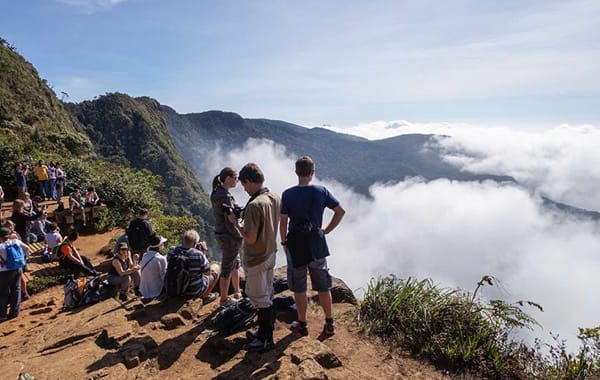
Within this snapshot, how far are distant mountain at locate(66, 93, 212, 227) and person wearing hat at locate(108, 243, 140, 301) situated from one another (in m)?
61.5

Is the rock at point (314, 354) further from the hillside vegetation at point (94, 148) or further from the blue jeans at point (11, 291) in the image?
the hillside vegetation at point (94, 148)

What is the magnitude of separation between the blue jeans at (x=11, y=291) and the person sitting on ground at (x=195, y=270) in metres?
3.47

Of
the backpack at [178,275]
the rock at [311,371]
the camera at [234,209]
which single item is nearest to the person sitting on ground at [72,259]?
the backpack at [178,275]

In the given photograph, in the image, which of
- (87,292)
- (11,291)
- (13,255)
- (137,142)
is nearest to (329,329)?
(87,292)

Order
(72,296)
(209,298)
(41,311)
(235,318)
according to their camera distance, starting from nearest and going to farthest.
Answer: (235,318)
(209,298)
(72,296)
(41,311)

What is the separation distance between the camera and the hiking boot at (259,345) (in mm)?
3916

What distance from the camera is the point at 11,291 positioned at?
22.6 feet

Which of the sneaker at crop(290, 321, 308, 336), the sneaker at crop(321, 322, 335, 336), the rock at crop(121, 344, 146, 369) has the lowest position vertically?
the rock at crop(121, 344, 146, 369)

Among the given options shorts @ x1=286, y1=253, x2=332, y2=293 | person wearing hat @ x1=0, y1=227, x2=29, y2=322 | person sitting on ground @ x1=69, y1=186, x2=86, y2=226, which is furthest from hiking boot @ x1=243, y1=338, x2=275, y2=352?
person sitting on ground @ x1=69, y1=186, x2=86, y2=226

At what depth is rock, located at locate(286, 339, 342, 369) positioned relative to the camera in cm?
381

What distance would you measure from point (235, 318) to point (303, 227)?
137 cm

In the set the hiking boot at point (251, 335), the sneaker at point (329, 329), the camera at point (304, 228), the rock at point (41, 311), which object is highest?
the camera at point (304, 228)

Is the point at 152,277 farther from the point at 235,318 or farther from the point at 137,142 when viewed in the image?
the point at 137,142

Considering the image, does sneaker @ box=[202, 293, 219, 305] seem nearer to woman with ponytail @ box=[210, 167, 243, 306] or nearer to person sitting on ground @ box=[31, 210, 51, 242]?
woman with ponytail @ box=[210, 167, 243, 306]
